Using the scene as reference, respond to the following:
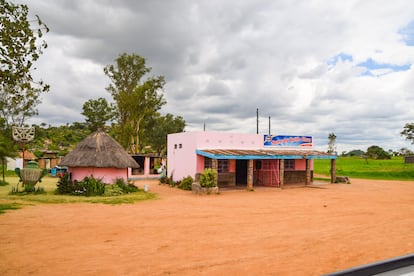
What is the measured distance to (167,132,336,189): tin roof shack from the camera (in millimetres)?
20031

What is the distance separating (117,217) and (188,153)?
425 inches

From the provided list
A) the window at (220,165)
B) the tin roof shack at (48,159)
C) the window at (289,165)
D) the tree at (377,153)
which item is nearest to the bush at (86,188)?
the window at (220,165)

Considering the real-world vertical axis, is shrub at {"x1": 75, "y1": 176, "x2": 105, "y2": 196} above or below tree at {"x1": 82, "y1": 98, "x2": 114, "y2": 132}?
below

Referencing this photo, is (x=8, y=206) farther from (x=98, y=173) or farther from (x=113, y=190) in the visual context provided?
(x=98, y=173)

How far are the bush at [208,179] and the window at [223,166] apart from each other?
10.0 ft

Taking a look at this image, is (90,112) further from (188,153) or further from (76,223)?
(76,223)

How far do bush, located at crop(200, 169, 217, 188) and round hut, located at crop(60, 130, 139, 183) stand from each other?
430 centimetres

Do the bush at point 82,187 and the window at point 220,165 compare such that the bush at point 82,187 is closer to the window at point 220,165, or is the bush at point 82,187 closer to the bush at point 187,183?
the bush at point 187,183

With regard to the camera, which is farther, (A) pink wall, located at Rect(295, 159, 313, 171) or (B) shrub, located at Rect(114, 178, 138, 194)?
(A) pink wall, located at Rect(295, 159, 313, 171)

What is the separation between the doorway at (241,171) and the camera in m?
23.1

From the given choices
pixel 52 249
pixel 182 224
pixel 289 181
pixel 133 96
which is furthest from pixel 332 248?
pixel 133 96

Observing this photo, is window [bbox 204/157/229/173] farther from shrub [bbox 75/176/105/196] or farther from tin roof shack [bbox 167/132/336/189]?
shrub [bbox 75/176/105/196]

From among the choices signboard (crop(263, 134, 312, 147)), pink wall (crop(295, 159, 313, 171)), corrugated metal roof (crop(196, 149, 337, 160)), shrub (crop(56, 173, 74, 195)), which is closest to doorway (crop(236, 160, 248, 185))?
corrugated metal roof (crop(196, 149, 337, 160))

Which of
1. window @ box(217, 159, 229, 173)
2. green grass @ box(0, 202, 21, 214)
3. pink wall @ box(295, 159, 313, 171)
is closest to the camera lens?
green grass @ box(0, 202, 21, 214)
